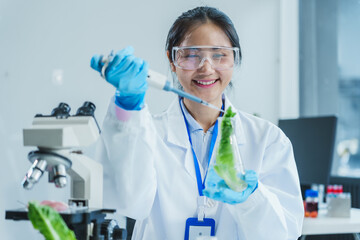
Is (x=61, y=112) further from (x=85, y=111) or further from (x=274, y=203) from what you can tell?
(x=274, y=203)

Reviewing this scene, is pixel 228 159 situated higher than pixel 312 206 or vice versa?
pixel 228 159

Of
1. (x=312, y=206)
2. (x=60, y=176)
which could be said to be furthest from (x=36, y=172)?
(x=312, y=206)

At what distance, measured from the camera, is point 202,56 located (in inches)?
59.7

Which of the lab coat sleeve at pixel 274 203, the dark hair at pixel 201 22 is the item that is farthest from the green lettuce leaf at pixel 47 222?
the dark hair at pixel 201 22

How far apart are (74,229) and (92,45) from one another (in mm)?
2314

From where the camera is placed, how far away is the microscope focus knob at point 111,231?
99 cm

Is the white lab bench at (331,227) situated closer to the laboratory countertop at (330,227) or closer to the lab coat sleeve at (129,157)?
the laboratory countertop at (330,227)

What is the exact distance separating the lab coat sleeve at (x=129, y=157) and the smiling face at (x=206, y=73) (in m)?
0.32

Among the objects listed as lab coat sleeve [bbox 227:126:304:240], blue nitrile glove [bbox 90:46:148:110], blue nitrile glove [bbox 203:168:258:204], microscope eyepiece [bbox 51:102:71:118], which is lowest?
lab coat sleeve [bbox 227:126:304:240]

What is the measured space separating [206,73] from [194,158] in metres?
0.32

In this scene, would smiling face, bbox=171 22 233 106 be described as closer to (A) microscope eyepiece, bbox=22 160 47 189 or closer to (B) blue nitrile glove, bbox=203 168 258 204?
(B) blue nitrile glove, bbox=203 168 258 204

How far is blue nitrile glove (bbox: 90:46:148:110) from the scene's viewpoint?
3.51 feet

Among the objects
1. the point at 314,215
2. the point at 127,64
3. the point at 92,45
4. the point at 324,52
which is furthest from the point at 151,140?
the point at 324,52

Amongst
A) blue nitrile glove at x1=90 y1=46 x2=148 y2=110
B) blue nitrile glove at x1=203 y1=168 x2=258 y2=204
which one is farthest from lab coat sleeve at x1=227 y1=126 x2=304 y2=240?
blue nitrile glove at x1=90 y1=46 x2=148 y2=110
